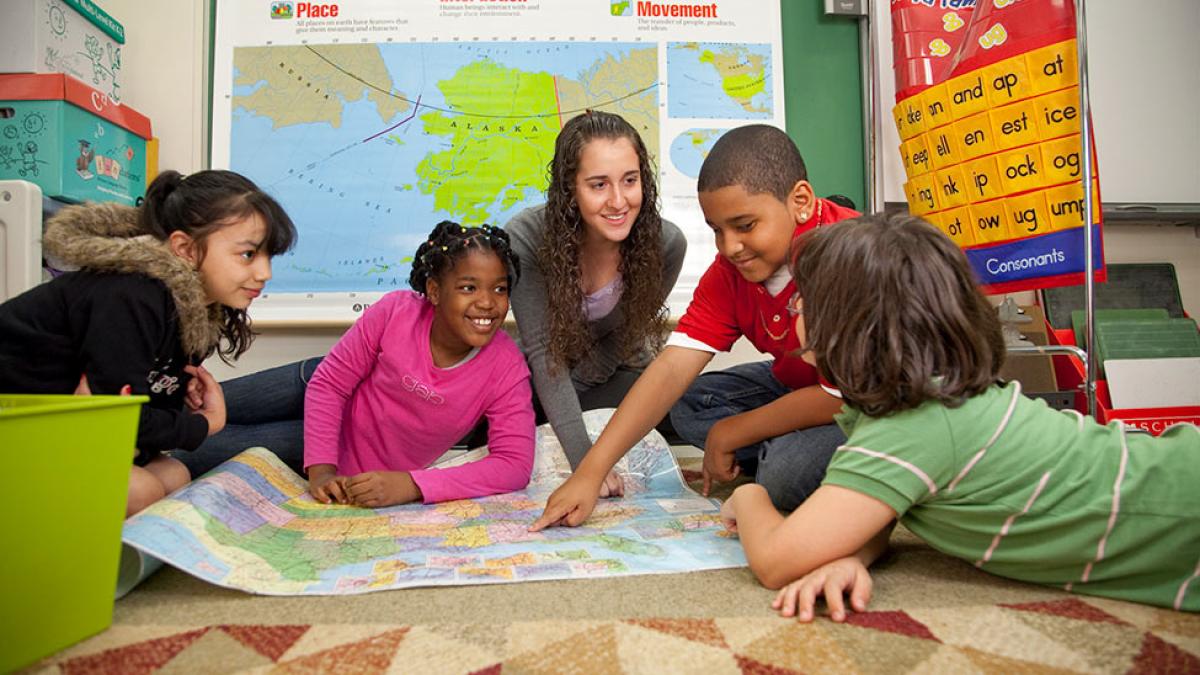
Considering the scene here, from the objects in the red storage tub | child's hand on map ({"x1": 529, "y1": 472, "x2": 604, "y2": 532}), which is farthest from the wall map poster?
child's hand on map ({"x1": 529, "y1": 472, "x2": 604, "y2": 532})

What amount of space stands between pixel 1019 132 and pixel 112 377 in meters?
1.85

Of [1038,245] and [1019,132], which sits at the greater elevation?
[1019,132]

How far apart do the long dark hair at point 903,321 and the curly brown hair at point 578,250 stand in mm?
706

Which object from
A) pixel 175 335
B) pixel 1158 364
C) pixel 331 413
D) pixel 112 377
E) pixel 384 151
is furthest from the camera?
pixel 384 151

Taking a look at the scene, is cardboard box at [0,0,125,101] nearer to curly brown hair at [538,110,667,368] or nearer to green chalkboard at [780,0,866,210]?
curly brown hair at [538,110,667,368]

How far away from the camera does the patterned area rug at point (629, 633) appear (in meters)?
0.68

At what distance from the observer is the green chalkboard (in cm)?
239

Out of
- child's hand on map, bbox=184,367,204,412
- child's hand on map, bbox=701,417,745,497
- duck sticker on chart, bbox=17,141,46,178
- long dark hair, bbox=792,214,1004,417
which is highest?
duck sticker on chart, bbox=17,141,46,178

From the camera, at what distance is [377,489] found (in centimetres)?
130

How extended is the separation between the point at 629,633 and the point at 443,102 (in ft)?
6.38

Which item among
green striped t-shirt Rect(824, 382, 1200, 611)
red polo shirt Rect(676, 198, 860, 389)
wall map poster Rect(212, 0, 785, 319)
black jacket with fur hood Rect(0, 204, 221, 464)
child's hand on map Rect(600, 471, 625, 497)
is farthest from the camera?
wall map poster Rect(212, 0, 785, 319)

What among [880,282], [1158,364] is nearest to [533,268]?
[880,282]

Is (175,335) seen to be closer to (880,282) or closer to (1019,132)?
(880,282)

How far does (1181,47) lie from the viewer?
94.4 inches
